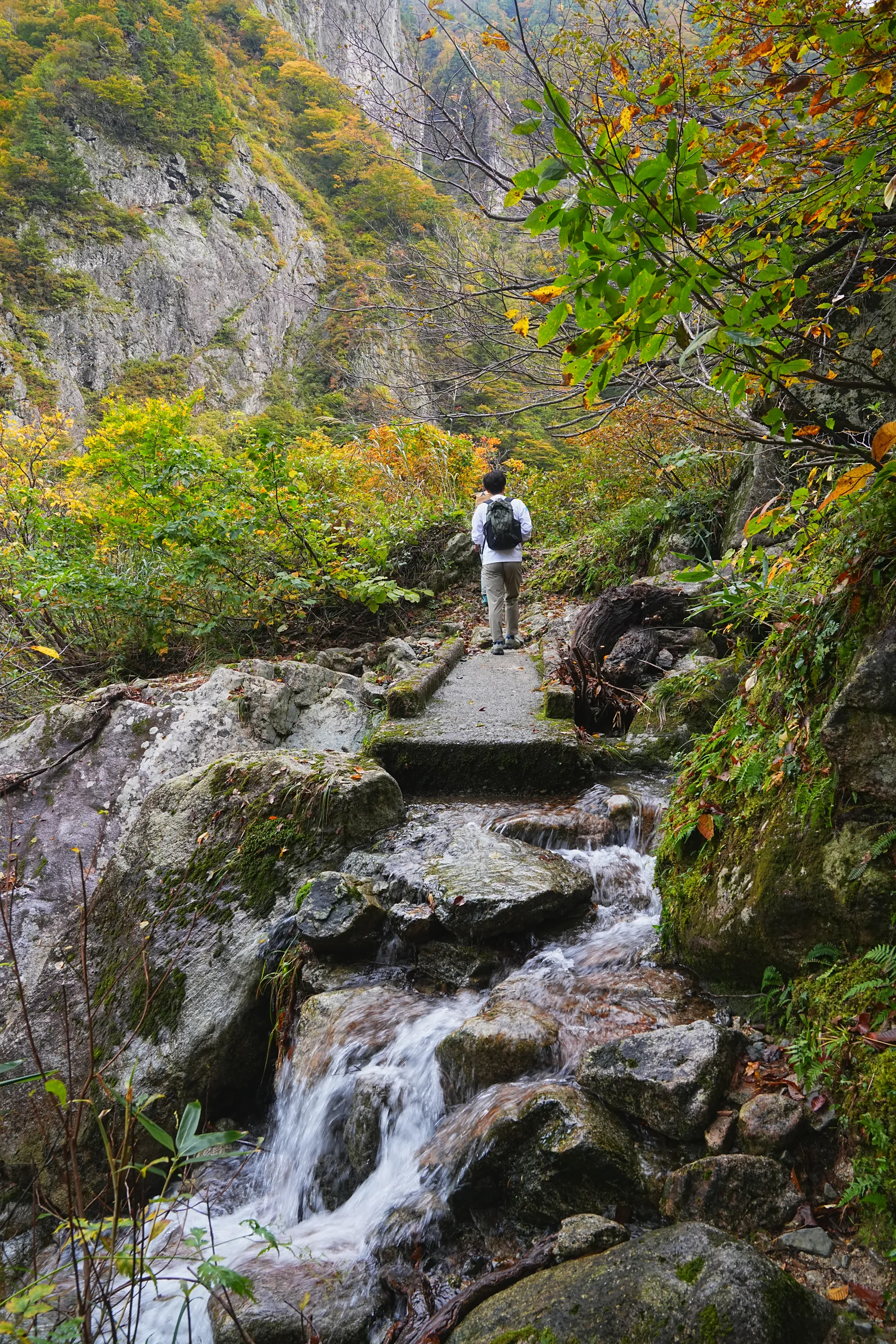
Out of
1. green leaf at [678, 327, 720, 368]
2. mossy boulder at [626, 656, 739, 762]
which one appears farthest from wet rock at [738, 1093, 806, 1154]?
mossy boulder at [626, 656, 739, 762]

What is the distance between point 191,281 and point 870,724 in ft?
147

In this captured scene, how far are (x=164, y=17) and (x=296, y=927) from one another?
184 ft

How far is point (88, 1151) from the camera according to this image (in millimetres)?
3438

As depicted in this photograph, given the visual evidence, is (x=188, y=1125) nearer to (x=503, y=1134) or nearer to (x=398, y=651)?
(x=503, y=1134)

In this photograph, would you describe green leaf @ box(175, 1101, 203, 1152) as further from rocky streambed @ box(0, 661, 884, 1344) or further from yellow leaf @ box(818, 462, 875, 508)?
yellow leaf @ box(818, 462, 875, 508)

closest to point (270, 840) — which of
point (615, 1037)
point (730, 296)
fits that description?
point (615, 1037)

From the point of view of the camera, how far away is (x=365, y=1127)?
2895mm

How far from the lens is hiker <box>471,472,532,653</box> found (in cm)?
760

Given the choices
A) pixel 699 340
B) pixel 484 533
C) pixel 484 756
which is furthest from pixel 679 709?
pixel 699 340

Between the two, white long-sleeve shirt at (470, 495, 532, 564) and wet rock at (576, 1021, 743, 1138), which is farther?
white long-sleeve shirt at (470, 495, 532, 564)

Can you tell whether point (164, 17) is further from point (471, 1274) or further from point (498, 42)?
point (471, 1274)

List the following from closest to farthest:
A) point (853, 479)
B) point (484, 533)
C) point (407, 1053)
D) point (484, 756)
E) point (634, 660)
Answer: point (853, 479), point (407, 1053), point (484, 756), point (634, 660), point (484, 533)

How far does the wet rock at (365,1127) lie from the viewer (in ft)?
9.37

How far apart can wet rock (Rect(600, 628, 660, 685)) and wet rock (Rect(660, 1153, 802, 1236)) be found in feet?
15.6
